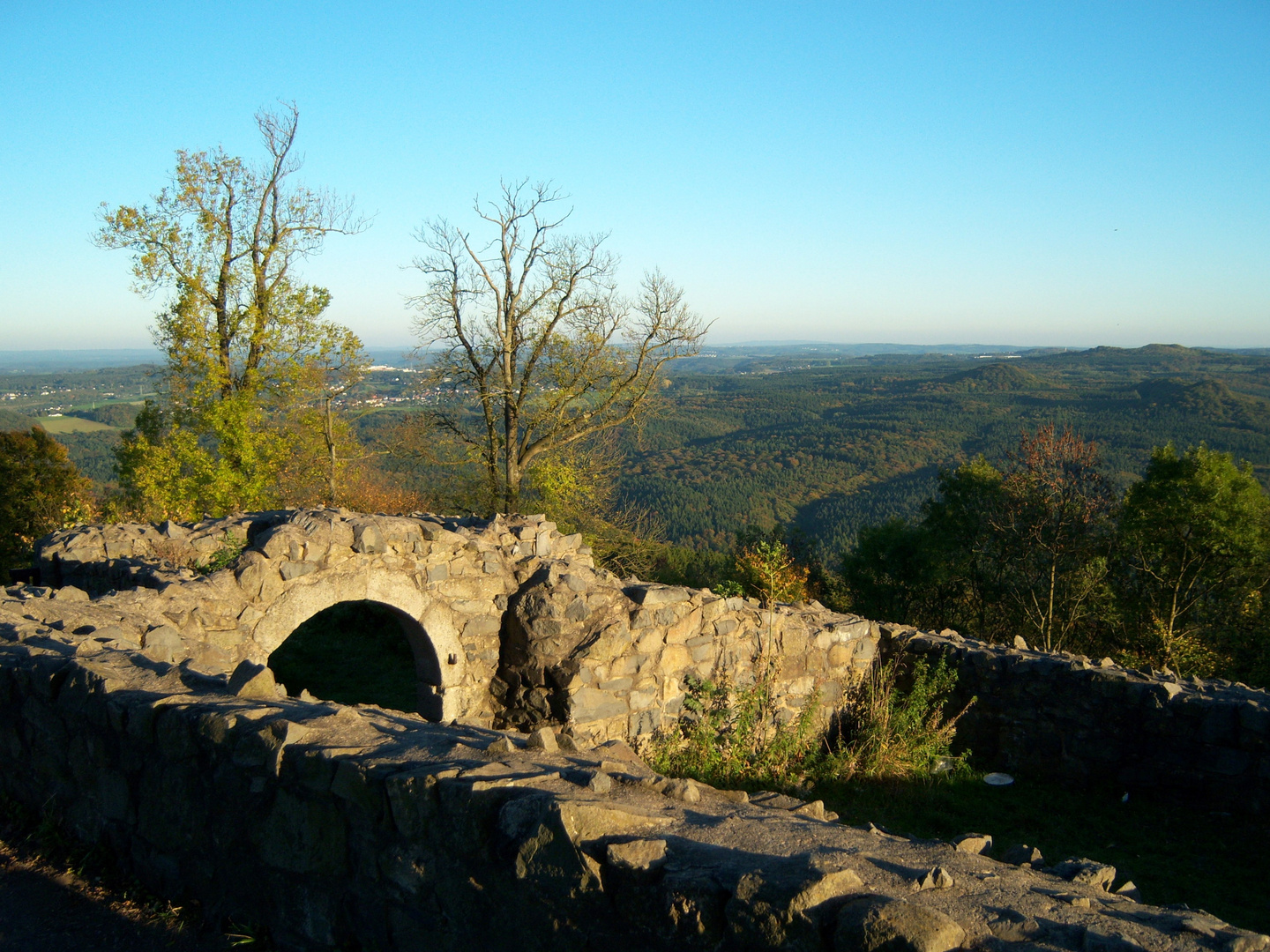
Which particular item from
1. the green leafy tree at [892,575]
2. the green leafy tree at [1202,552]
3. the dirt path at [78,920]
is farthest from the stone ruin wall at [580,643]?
the green leafy tree at [892,575]

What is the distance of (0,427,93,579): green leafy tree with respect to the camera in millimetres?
19438

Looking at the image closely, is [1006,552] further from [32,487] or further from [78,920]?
[32,487]

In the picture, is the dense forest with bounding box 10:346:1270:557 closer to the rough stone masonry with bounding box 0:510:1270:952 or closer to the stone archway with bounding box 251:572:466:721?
the stone archway with bounding box 251:572:466:721

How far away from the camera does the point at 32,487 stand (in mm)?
20594

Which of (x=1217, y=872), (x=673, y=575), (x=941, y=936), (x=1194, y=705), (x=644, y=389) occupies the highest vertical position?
(x=644, y=389)

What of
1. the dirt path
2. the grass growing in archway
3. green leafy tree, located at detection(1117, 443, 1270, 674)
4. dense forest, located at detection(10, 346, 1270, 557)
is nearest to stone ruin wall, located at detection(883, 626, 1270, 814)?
the grass growing in archway

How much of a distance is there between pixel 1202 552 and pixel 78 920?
19.7 meters

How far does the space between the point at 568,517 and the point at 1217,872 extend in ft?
51.7

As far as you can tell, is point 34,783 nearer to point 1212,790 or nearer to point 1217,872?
point 1217,872

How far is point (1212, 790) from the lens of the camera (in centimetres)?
637

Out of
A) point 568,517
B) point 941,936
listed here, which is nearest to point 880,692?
point 941,936

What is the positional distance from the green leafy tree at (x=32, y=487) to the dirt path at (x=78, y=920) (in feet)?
61.7

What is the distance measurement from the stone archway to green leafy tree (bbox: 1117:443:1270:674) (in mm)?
14426

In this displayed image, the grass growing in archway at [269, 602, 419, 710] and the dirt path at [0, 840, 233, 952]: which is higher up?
the dirt path at [0, 840, 233, 952]
